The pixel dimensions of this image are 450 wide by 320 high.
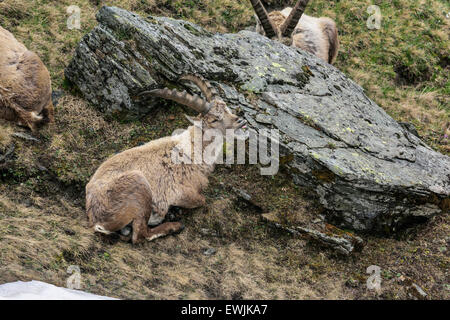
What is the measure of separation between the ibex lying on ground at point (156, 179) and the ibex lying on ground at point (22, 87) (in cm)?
255

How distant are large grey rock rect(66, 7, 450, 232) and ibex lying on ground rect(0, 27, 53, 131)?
99 centimetres

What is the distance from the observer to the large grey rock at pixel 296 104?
23.1ft

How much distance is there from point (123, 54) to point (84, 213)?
11.7 ft

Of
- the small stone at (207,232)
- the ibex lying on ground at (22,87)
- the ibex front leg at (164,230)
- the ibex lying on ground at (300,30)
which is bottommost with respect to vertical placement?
the small stone at (207,232)

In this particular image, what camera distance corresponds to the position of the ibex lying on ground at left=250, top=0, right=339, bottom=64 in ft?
33.1

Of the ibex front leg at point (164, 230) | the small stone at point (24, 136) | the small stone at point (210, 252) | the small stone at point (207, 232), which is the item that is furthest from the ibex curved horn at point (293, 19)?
the small stone at point (24, 136)

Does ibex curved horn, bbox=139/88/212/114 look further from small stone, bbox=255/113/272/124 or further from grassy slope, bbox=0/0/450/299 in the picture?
grassy slope, bbox=0/0/450/299

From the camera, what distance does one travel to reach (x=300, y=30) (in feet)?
37.1

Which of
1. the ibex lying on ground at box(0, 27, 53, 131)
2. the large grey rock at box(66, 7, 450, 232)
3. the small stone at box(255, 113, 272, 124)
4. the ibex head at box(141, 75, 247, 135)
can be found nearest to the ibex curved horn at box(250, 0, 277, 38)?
the large grey rock at box(66, 7, 450, 232)

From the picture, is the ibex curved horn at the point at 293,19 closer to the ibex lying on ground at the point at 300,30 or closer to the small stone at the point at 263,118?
the ibex lying on ground at the point at 300,30

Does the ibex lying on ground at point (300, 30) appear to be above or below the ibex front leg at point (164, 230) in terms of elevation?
above

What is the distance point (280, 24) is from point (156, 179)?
6469 mm
